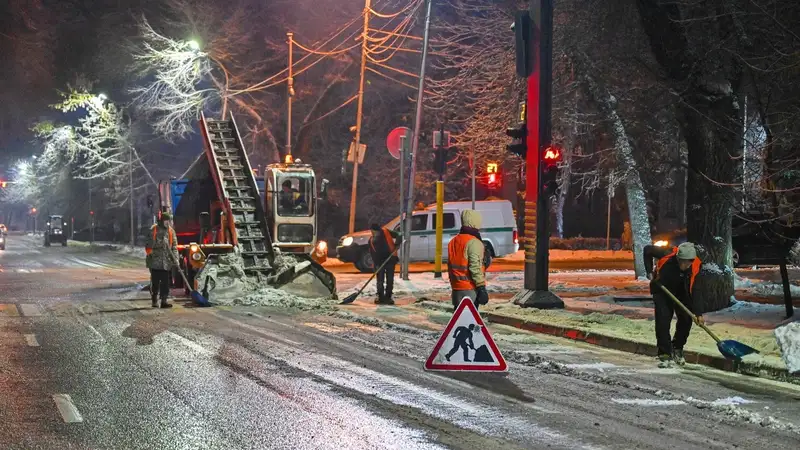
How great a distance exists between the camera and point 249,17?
36156 mm

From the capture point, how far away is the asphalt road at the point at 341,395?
21.1ft

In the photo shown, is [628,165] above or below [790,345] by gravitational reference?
above

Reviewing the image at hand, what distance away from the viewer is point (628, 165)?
781 inches

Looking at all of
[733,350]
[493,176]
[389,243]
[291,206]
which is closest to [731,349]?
[733,350]

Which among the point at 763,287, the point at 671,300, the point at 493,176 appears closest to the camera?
the point at 671,300

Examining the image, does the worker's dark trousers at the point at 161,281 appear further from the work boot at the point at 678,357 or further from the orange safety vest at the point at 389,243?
the work boot at the point at 678,357

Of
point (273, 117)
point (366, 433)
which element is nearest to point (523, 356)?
point (366, 433)

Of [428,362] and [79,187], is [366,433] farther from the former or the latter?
A: [79,187]

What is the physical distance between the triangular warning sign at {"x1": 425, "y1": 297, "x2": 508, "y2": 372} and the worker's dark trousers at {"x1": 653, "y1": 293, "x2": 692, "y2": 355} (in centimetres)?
229

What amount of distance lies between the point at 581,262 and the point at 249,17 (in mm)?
16739

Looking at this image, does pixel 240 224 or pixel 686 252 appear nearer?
pixel 686 252

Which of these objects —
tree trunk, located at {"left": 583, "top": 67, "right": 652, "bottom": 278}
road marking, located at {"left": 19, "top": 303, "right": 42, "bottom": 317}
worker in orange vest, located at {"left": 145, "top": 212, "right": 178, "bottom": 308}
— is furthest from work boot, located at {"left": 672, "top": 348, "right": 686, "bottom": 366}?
road marking, located at {"left": 19, "top": 303, "right": 42, "bottom": 317}

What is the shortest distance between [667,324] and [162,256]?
915 centimetres

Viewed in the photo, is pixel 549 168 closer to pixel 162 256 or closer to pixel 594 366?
pixel 594 366
